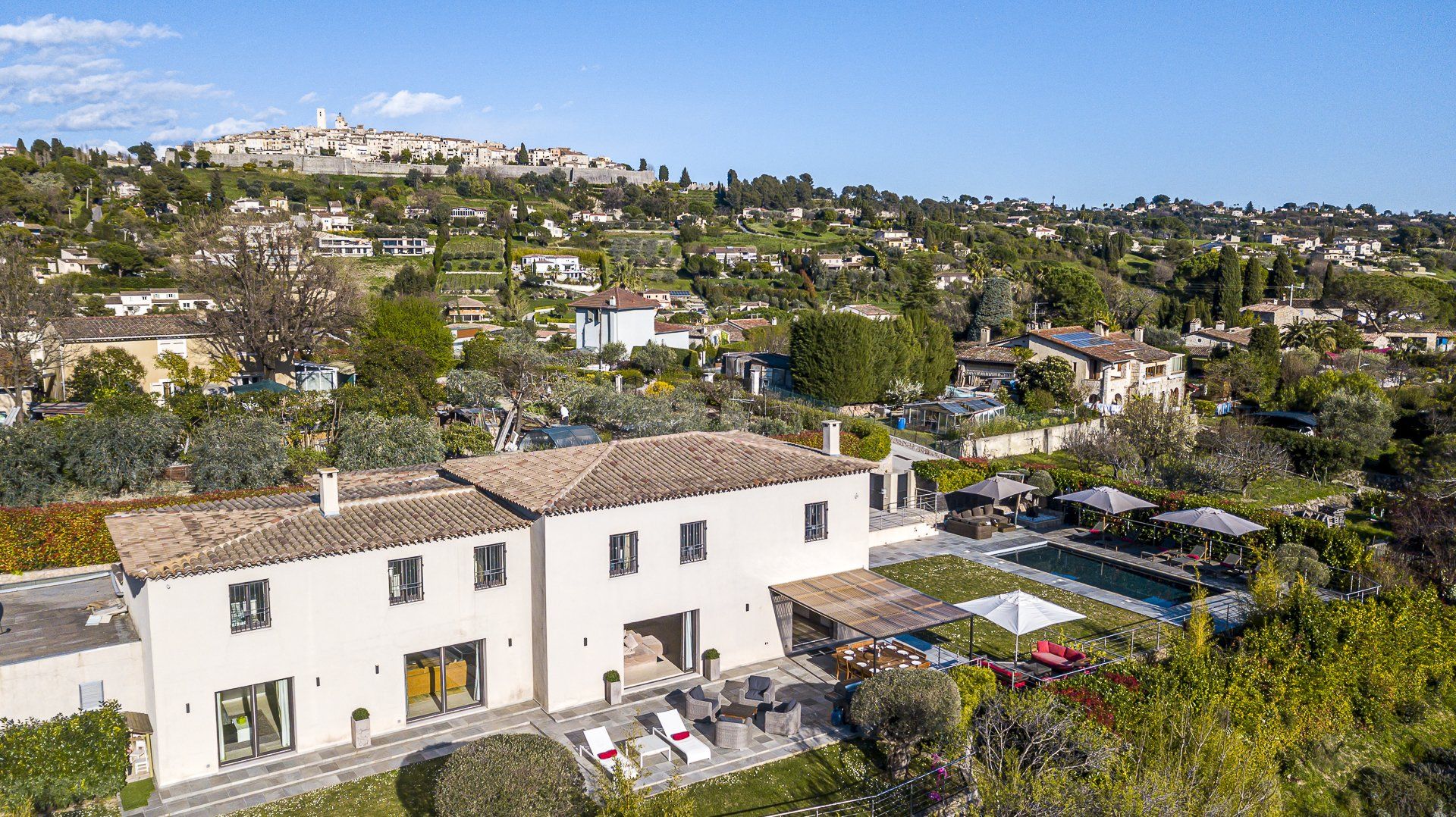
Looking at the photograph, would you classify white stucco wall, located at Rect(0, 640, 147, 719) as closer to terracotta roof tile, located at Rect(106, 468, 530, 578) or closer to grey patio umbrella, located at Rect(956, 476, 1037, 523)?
terracotta roof tile, located at Rect(106, 468, 530, 578)

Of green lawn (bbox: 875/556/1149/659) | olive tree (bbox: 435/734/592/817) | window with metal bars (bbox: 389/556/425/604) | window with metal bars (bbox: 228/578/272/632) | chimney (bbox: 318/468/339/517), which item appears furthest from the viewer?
green lawn (bbox: 875/556/1149/659)

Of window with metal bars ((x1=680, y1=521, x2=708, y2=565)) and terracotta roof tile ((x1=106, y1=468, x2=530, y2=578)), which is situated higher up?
terracotta roof tile ((x1=106, y1=468, x2=530, y2=578))

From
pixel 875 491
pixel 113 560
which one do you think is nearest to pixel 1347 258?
pixel 875 491

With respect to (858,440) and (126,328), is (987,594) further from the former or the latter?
(126,328)

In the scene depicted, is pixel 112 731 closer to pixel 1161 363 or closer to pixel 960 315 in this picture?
pixel 1161 363

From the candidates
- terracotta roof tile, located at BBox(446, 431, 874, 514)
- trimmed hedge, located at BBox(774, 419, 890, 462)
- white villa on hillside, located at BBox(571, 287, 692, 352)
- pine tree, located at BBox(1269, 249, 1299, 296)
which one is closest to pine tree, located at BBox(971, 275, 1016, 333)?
white villa on hillside, located at BBox(571, 287, 692, 352)

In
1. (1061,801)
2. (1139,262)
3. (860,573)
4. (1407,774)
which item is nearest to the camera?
(1061,801)

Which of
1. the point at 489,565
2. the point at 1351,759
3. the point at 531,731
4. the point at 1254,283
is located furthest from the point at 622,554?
the point at 1254,283

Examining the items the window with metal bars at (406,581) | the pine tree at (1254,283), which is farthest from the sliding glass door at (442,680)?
the pine tree at (1254,283)
